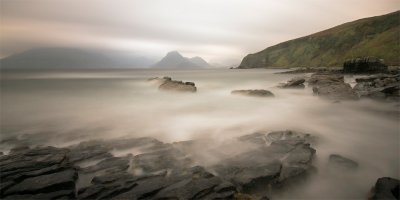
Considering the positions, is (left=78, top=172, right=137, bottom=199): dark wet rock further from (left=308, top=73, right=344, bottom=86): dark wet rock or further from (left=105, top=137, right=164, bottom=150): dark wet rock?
(left=308, top=73, right=344, bottom=86): dark wet rock

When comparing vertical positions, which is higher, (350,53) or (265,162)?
(350,53)

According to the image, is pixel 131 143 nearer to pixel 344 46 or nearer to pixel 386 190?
pixel 386 190

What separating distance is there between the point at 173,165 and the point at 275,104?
15.1 meters

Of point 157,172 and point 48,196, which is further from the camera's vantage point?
point 157,172

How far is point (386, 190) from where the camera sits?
588cm

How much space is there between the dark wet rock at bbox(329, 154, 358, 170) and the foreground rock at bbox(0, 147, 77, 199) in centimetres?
777

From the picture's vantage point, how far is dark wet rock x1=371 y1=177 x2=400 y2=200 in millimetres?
5684

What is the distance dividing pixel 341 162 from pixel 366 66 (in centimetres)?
5567

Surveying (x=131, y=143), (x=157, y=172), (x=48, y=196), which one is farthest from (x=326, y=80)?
(x=48, y=196)

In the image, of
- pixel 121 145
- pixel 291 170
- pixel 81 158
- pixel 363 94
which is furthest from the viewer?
pixel 363 94

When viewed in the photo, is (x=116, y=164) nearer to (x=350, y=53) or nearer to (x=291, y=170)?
(x=291, y=170)

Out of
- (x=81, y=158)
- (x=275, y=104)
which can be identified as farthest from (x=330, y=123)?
(x=81, y=158)

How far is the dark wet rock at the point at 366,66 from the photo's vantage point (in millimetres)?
52000

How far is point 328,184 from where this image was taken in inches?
276
